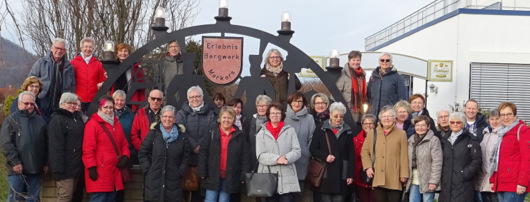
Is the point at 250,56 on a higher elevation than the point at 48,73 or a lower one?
higher

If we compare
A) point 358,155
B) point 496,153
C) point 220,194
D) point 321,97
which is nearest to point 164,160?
point 220,194

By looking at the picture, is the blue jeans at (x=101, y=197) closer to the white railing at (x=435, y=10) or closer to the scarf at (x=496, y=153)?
the scarf at (x=496, y=153)

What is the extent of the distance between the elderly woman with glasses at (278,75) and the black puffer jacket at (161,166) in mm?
1984

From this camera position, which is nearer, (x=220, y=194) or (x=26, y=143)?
(x=26, y=143)

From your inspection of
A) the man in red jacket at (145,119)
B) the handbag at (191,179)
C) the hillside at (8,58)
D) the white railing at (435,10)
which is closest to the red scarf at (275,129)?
the handbag at (191,179)

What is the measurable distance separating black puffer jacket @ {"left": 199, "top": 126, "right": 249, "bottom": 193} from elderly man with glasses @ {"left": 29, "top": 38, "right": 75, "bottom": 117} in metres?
2.28

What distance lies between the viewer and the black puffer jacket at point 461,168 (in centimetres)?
657

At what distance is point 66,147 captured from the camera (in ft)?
21.9

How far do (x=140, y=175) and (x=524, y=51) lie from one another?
14.6 metres

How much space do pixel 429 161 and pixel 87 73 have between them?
4630 mm

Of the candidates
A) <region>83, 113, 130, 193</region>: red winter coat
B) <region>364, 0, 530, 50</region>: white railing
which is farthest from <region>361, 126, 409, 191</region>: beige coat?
<region>364, 0, 530, 50</region>: white railing

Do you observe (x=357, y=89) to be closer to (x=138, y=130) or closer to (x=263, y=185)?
(x=263, y=185)

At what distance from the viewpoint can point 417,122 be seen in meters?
6.82

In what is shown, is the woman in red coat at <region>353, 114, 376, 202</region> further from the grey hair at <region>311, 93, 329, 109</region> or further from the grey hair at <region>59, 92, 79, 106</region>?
the grey hair at <region>59, 92, 79, 106</region>
